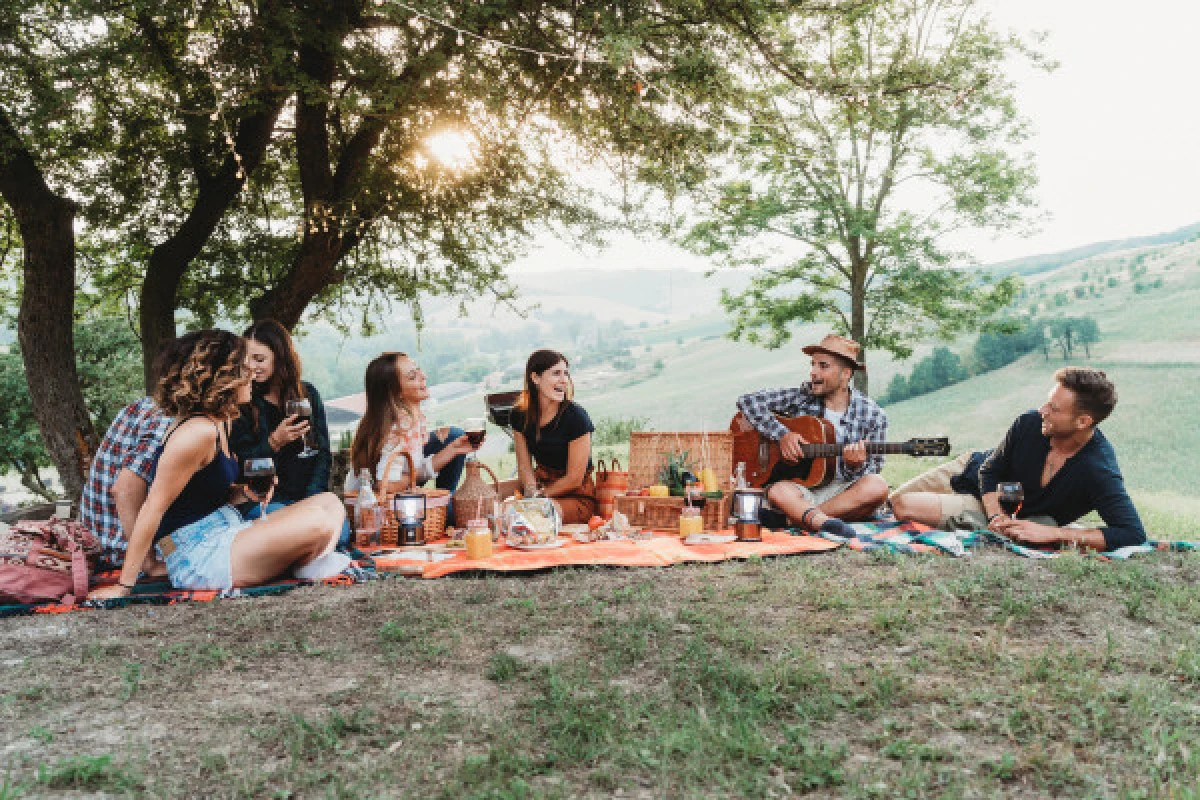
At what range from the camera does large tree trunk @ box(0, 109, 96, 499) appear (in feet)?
23.8

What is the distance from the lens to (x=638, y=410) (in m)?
20.0

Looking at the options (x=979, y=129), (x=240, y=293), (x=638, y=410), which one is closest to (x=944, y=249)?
(x=979, y=129)

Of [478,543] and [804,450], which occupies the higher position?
[804,450]

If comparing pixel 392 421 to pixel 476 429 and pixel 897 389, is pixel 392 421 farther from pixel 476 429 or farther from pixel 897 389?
pixel 897 389

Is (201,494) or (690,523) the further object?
(690,523)

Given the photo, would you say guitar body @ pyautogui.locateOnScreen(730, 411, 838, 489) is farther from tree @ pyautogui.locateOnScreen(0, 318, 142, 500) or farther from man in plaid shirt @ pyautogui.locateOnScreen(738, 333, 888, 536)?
tree @ pyautogui.locateOnScreen(0, 318, 142, 500)

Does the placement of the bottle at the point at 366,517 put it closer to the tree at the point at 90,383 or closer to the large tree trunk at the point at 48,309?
the large tree trunk at the point at 48,309

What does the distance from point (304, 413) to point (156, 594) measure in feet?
4.23

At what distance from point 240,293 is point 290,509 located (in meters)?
6.84

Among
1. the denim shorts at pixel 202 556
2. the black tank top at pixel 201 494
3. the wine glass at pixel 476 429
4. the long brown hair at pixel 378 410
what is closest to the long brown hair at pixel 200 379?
the black tank top at pixel 201 494

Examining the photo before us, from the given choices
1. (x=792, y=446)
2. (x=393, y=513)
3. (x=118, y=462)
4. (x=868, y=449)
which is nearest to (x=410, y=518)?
(x=393, y=513)

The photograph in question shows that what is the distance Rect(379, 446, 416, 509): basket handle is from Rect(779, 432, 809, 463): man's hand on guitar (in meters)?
2.78

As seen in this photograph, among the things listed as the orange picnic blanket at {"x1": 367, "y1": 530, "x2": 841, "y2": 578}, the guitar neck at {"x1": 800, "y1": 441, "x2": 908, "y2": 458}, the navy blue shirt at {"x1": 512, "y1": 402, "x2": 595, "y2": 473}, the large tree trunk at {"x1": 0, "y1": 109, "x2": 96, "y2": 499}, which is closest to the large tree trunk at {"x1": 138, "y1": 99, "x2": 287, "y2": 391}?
Result: the large tree trunk at {"x1": 0, "y1": 109, "x2": 96, "y2": 499}

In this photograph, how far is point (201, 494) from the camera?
4.23m
